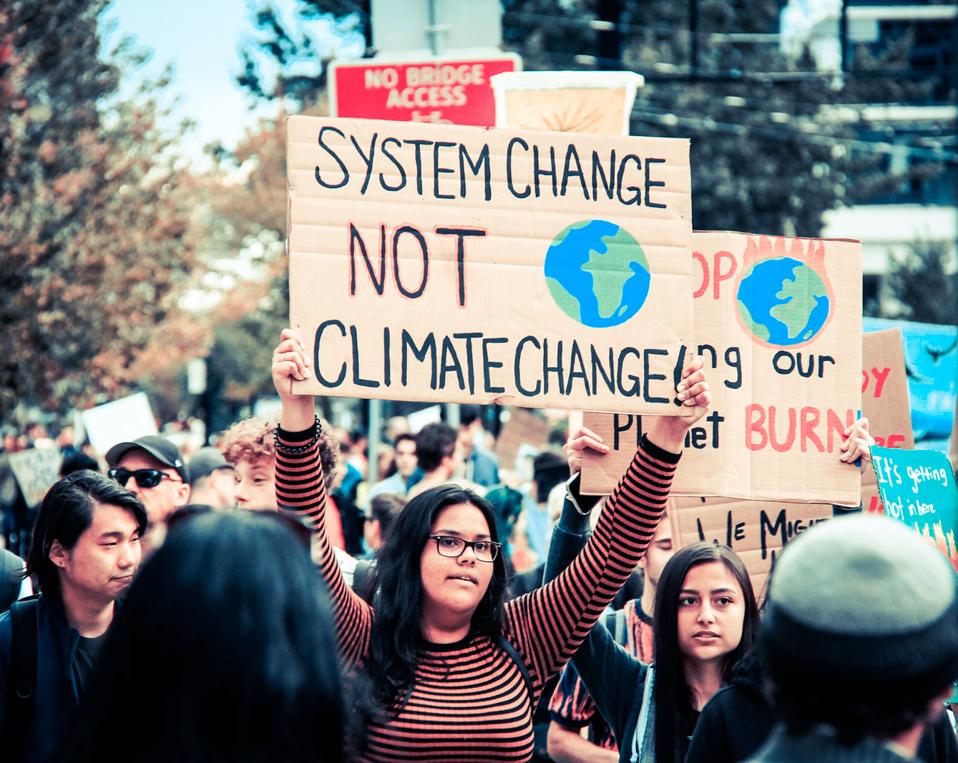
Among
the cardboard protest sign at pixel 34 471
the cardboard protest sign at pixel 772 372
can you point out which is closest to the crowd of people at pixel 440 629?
the cardboard protest sign at pixel 772 372

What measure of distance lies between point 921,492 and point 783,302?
2.53 ft

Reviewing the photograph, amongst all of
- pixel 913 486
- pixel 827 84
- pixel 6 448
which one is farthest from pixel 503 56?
pixel 827 84

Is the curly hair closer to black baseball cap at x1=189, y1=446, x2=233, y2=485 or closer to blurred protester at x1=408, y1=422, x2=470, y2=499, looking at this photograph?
black baseball cap at x1=189, y1=446, x2=233, y2=485

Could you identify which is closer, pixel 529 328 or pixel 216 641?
pixel 216 641

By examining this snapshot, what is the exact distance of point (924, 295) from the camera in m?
37.7

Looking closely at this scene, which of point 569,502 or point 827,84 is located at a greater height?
point 827,84

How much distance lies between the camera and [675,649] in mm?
3977

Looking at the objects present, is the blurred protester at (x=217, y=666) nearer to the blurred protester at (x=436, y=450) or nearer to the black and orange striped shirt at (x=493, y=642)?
the black and orange striped shirt at (x=493, y=642)

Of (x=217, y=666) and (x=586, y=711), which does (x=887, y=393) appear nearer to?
(x=586, y=711)

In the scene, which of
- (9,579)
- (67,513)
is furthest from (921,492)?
(9,579)

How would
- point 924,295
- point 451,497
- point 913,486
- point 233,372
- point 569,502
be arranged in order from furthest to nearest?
point 233,372 < point 924,295 < point 913,486 < point 569,502 < point 451,497

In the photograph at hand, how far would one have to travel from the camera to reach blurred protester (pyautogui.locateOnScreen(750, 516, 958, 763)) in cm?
187

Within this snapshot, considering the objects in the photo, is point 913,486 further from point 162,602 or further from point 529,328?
point 162,602

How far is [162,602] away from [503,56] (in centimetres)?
600
